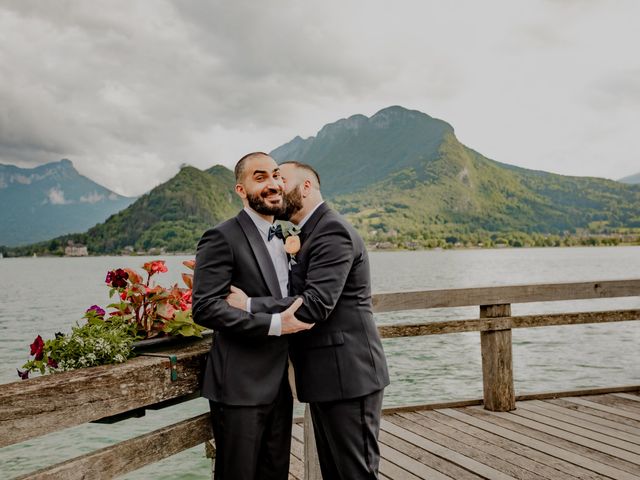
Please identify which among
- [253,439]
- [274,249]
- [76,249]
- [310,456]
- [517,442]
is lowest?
[517,442]

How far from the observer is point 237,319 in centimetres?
238

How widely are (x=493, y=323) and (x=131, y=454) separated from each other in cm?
357

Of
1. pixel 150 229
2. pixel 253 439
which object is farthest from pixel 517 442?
pixel 150 229

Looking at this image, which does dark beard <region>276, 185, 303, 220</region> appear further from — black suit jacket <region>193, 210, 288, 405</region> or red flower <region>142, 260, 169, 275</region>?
red flower <region>142, 260, 169, 275</region>

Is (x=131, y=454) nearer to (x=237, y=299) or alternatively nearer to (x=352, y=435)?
(x=237, y=299)

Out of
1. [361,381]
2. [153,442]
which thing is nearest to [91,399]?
[153,442]

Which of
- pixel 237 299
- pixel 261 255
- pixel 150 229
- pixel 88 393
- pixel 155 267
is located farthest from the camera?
pixel 150 229

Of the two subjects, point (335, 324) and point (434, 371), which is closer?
point (335, 324)

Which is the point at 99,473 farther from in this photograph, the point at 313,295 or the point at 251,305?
the point at 313,295

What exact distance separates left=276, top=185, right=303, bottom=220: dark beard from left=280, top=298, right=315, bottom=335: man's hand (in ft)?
1.88

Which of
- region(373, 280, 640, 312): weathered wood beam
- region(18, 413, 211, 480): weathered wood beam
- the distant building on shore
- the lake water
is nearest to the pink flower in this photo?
region(18, 413, 211, 480): weathered wood beam

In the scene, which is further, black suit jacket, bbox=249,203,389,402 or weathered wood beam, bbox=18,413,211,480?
black suit jacket, bbox=249,203,389,402

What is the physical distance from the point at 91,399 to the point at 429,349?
1951 centimetres

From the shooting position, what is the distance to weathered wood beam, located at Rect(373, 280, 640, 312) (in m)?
4.50
